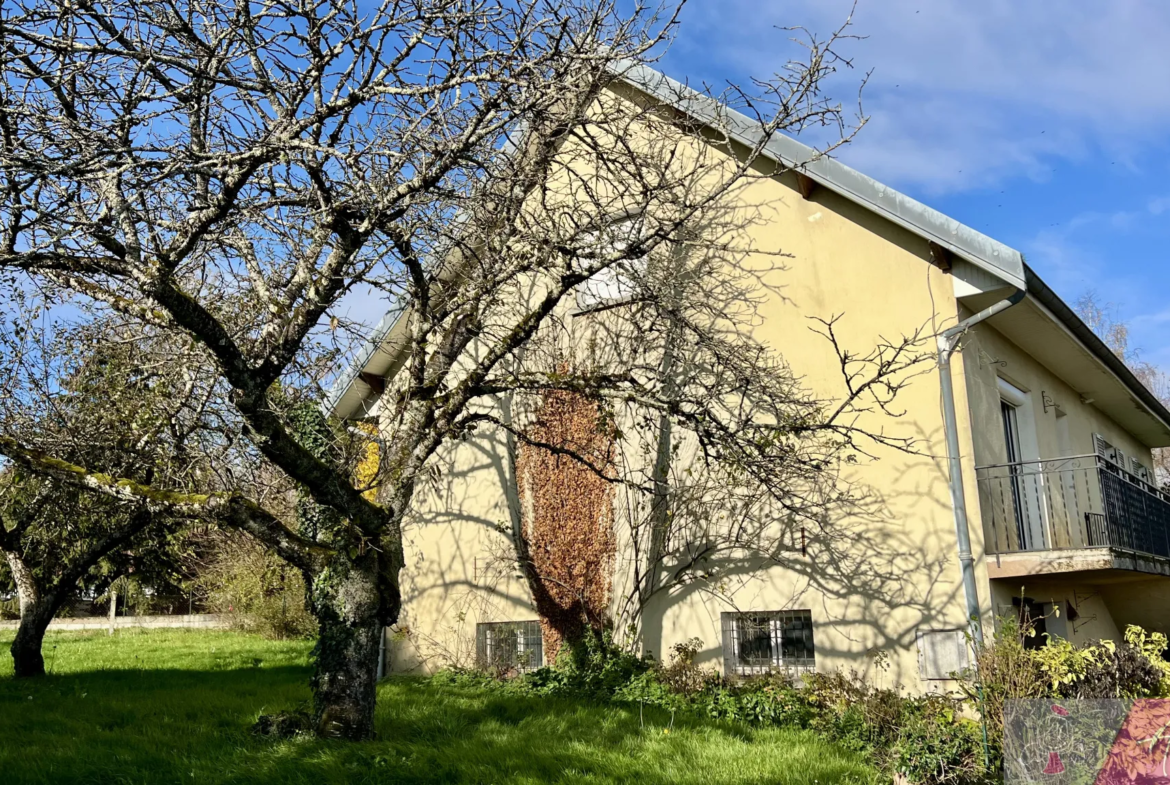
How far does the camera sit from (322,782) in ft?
21.0

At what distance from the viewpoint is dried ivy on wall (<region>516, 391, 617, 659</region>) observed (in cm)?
1129

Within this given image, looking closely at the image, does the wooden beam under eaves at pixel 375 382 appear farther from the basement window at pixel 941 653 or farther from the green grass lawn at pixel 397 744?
the basement window at pixel 941 653

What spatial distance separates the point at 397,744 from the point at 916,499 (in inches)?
221

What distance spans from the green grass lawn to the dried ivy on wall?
1384mm

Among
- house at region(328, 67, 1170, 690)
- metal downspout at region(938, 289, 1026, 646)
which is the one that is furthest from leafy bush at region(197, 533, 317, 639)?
metal downspout at region(938, 289, 1026, 646)

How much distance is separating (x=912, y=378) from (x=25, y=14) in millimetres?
8219

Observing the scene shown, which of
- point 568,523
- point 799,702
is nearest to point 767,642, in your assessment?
point 799,702

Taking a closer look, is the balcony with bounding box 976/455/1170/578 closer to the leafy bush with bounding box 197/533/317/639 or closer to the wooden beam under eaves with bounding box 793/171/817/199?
the wooden beam under eaves with bounding box 793/171/817/199

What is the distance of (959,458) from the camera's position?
9203 millimetres

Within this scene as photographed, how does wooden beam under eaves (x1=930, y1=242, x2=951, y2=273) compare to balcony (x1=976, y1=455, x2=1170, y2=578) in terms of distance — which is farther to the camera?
wooden beam under eaves (x1=930, y1=242, x2=951, y2=273)

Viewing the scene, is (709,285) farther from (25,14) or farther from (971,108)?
(25,14)

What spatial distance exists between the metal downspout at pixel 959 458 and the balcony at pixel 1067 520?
0.83 ft

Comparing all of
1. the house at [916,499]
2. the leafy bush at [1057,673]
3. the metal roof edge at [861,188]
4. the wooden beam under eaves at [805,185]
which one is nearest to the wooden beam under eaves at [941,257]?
the house at [916,499]

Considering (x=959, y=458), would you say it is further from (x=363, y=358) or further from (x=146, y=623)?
(x=146, y=623)
